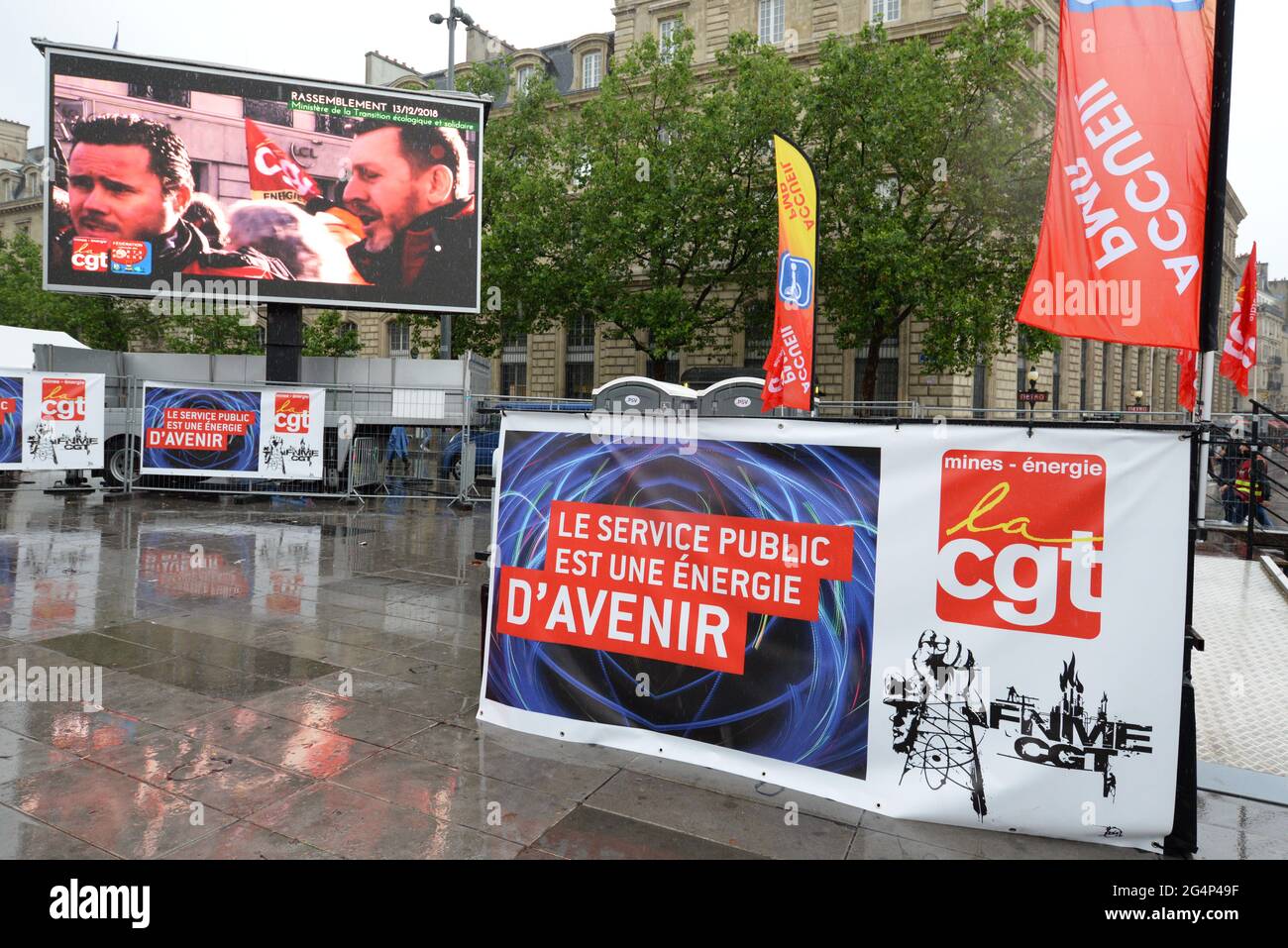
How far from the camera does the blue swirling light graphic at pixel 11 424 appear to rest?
1605cm

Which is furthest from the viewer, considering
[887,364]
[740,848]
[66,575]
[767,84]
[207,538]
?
[887,364]

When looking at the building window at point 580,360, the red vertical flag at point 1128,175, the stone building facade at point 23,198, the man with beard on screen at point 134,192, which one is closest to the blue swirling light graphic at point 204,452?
the man with beard on screen at point 134,192

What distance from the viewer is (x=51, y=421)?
16328 millimetres

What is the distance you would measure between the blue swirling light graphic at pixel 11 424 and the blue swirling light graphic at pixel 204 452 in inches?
86.1

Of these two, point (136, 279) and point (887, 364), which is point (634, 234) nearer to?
point (887, 364)

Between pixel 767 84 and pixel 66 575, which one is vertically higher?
pixel 767 84

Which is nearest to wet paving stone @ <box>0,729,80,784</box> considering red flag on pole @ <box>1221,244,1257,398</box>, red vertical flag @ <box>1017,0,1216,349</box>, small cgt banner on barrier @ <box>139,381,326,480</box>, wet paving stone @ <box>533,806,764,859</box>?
wet paving stone @ <box>533,806,764,859</box>

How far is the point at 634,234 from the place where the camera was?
95.0 ft

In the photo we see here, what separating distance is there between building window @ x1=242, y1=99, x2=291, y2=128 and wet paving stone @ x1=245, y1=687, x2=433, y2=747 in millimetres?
15927

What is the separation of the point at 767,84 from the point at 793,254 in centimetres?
1833

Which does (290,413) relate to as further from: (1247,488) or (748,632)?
(1247,488)
